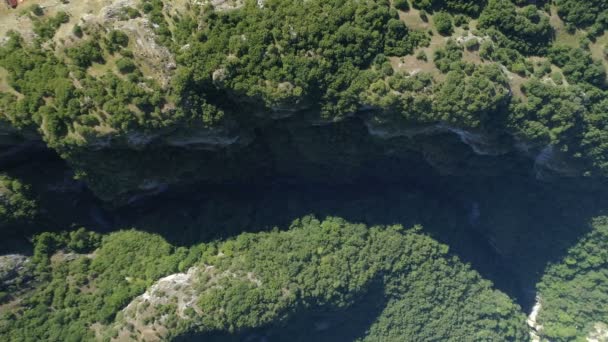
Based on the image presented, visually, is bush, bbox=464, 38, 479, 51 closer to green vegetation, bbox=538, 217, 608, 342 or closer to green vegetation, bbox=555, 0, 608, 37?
green vegetation, bbox=555, 0, 608, 37

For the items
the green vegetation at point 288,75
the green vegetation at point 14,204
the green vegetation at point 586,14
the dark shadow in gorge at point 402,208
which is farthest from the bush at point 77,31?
the green vegetation at point 586,14

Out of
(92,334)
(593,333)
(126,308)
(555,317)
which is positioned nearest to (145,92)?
(126,308)

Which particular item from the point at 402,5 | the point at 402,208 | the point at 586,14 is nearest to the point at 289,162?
the point at 402,208

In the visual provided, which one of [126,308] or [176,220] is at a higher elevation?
[176,220]

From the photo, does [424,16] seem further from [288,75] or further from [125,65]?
[125,65]

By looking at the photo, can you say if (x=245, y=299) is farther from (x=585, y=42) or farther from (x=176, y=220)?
(x=585, y=42)

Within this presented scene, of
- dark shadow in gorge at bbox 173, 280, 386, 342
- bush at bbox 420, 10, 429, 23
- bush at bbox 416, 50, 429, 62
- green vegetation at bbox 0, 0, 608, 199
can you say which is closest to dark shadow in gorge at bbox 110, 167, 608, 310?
green vegetation at bbox 0, 0, 608, 199

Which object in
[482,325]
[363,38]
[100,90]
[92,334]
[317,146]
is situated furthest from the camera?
[482,325]
